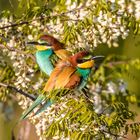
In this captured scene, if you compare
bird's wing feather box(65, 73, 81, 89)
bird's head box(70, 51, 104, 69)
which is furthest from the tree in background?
bird's head box(70, 51, 104, 69)

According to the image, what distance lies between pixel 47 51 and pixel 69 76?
29.4 inches

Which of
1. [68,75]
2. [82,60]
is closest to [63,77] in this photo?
[68,75]

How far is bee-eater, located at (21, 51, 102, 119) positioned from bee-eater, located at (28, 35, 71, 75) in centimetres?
26

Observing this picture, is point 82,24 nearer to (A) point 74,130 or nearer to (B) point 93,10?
(B) point 93,10

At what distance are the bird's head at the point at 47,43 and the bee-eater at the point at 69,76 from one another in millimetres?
476

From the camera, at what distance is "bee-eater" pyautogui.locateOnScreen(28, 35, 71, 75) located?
13.7ft

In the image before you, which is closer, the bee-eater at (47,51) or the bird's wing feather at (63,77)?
the bird's wing feather at (63,77)

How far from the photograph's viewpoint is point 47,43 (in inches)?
172

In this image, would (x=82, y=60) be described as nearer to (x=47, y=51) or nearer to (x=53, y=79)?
(x=53, y=79)

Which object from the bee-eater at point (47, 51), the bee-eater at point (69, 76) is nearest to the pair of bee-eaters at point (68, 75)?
the bee-eater at point (69, 76)

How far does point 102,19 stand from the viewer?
4.22 metres

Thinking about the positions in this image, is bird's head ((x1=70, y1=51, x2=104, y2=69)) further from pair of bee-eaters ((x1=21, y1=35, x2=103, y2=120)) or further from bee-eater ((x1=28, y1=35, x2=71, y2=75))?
bee-eater ((x1=28, y1=35, x2=71, y2=75))

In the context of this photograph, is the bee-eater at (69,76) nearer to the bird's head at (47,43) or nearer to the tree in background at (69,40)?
the tree in background at (69,40)

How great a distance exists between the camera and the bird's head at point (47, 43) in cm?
428
